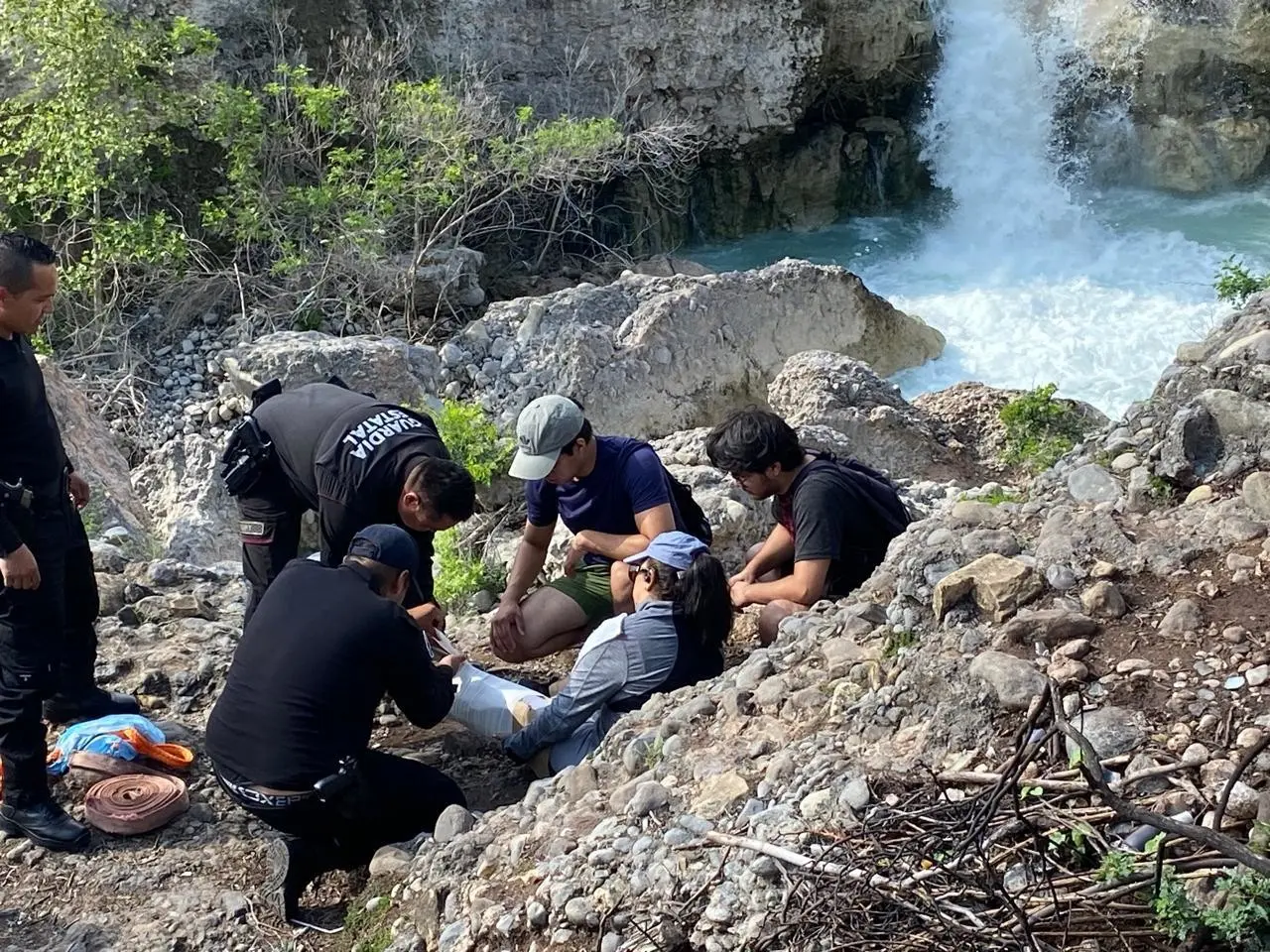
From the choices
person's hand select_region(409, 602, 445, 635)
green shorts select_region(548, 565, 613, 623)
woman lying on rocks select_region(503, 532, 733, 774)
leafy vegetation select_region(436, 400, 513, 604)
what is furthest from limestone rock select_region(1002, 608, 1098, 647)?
leafy vegetation select_region(436, 400, 513, 604)

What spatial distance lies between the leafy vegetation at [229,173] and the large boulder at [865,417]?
14.7 ft

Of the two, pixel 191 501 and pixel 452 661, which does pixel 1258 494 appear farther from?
pixel 191 501

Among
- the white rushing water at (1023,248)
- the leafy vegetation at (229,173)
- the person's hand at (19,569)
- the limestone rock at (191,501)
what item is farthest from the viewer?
the white rushing water at (1023,248)

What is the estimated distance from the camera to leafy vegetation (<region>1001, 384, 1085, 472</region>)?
25.7 feet

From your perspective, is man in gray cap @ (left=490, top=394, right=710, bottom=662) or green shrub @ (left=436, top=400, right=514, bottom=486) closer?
man in gray cap @ (left=490, top=394, right=710, bottom=662)

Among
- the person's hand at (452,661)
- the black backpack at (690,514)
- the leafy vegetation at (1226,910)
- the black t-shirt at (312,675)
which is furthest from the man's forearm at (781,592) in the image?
the leafy vegetation at (1226,910)

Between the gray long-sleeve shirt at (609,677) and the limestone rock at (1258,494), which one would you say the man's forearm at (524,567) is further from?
the limestone rock at (1258,494)

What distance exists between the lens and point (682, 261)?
46.7ft

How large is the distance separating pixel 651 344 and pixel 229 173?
473cm

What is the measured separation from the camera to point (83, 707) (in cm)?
435

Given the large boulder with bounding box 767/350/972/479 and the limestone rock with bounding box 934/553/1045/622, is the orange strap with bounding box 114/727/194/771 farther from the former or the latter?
the large boulder with bounding box 767/350/972/479

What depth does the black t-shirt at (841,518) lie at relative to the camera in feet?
14.2

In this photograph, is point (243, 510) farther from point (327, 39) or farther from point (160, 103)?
point (327, 39)

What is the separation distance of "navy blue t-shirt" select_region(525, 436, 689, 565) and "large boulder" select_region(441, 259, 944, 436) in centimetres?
359
